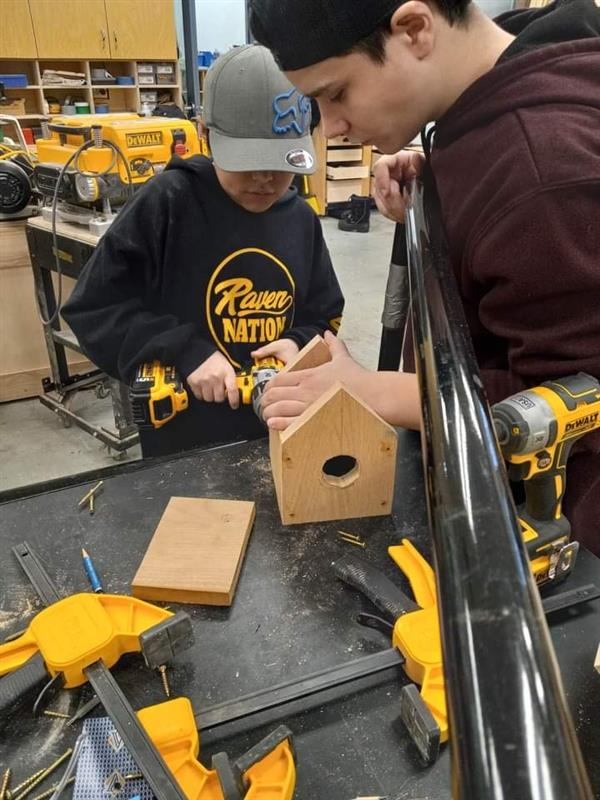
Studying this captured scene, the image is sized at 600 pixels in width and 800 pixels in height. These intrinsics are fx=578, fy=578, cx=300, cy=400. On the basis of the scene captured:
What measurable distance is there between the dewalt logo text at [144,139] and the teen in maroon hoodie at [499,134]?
149cm

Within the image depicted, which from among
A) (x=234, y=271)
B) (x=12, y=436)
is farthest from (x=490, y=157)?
(x=12, y=436)

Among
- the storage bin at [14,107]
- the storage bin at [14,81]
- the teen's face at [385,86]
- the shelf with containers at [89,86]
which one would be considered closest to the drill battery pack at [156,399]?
the teen's face at [385,86]

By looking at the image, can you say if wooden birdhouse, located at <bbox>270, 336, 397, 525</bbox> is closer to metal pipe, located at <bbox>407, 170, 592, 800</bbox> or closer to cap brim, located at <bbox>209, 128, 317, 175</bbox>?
metal pipe, located at <bbox>407, 170, 592, 800</bbox>

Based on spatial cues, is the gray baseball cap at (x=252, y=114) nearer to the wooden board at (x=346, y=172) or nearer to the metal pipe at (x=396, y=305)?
the metal pipe at (x=396, y=305)

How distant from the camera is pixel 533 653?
0.70 feet

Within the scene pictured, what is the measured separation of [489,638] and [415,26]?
2.05 feet

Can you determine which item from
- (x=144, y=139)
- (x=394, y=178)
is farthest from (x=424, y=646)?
(x=144, y=139)

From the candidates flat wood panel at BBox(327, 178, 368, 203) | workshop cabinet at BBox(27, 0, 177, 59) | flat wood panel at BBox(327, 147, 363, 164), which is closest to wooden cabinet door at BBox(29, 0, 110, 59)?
workshop cabinet at BBox(27, 0, 177, 59)

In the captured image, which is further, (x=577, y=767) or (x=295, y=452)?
(x=295, y=452)

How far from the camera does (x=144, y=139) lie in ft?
6.70

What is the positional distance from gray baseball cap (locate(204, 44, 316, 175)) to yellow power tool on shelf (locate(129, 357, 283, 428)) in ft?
1.18

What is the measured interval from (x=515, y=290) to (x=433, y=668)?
15.0 inches

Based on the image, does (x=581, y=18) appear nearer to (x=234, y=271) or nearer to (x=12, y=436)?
(x=234, y=271)

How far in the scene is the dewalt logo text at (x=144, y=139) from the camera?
2.00m
